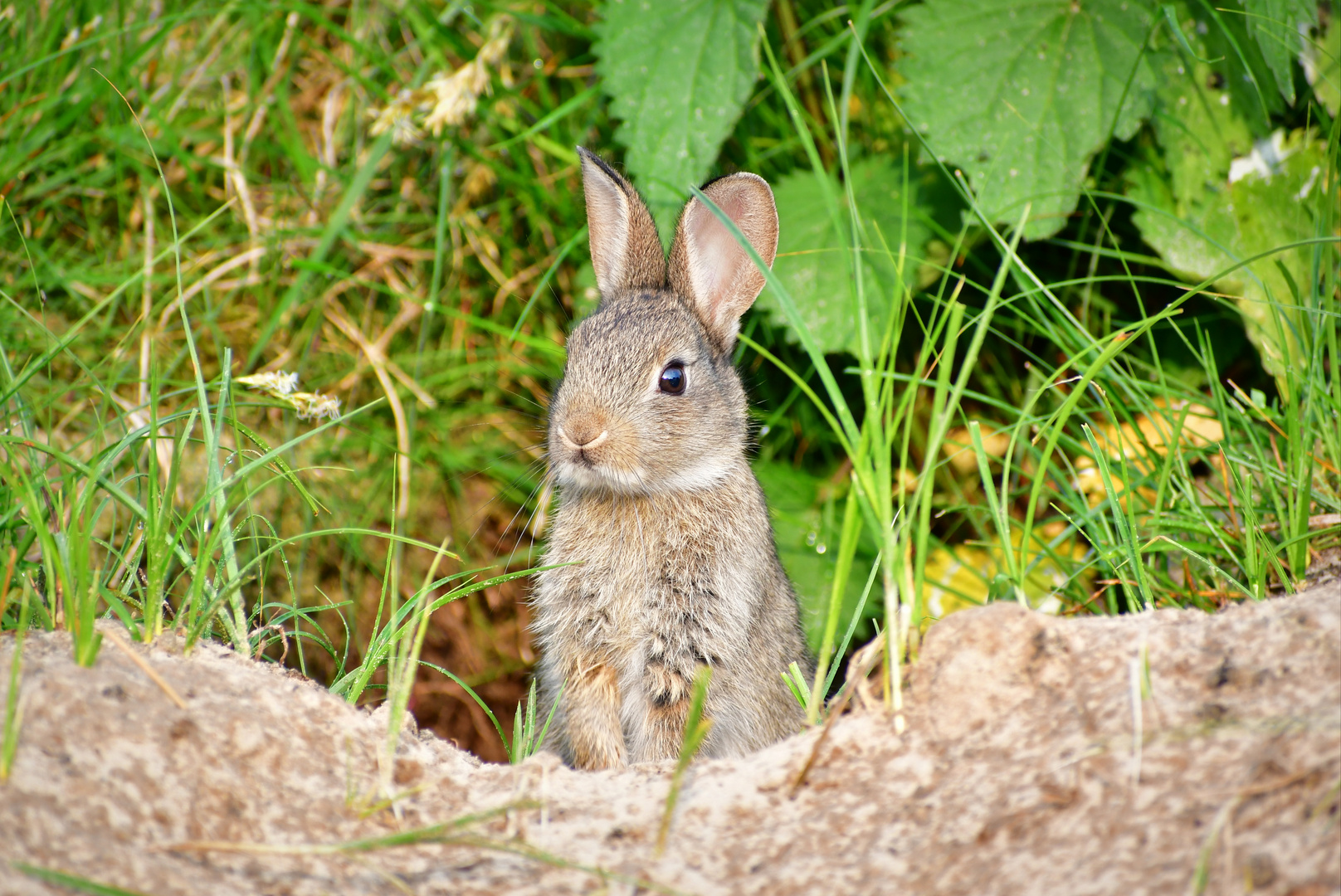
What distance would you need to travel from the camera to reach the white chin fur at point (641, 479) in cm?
337

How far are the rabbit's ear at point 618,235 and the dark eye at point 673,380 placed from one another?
0.48 meters

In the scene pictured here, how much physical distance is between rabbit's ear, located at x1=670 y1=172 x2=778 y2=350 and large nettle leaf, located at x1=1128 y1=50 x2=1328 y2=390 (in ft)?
4.67

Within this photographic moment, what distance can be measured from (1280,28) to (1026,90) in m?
0.84

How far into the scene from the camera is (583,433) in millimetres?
3326

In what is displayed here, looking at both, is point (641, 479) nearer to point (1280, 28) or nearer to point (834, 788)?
point (834, 788)

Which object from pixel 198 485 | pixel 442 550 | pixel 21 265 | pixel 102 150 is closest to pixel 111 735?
pixel 442 550

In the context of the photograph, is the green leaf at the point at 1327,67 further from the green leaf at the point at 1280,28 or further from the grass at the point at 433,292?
the green leaf at the point at 1280,28

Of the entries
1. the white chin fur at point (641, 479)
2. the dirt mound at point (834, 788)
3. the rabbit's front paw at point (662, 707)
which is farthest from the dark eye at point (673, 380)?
the dirt mound at point (834, 788)

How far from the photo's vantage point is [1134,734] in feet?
6.36

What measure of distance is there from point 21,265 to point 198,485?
1151mm

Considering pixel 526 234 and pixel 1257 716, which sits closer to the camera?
pixel 1257 716

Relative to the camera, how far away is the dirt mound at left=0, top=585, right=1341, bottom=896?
177cm

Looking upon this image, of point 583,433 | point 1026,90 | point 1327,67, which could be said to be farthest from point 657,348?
point 1327,67

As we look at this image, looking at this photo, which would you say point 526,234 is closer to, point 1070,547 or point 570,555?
point 570,555
